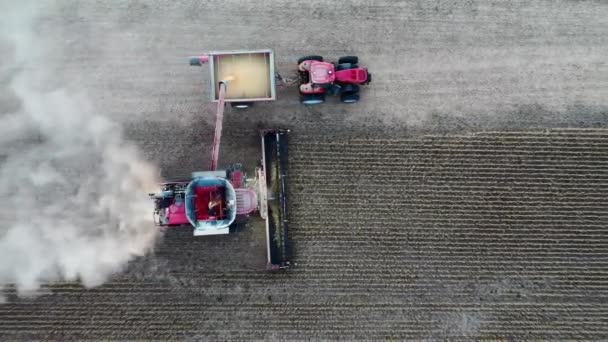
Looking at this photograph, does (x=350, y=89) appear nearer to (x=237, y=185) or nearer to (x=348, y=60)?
(x=348, y=60)

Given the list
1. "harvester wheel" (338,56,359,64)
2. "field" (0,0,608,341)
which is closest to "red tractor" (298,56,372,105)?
"harvester wheel" (338,56,359,64)

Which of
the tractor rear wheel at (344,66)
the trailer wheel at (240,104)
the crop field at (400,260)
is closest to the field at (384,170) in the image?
the crop field at (400,260)

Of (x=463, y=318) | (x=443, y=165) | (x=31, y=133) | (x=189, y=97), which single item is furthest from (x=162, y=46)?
(x=463, y=318)

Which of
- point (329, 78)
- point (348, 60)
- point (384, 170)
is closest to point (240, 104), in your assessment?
point (329, 78)

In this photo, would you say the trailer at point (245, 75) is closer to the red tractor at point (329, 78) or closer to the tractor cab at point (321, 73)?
the red tractor at point (329, 78)

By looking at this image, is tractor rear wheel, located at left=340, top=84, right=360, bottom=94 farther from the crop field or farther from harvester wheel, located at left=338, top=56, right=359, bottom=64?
the crop field

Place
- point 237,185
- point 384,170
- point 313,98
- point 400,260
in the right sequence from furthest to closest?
point 384,170
point 400,260
point 313,98
point 237,185
